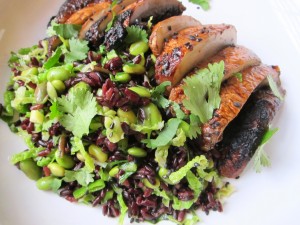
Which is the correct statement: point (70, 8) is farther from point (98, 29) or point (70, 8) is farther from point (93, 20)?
point (98, 29)

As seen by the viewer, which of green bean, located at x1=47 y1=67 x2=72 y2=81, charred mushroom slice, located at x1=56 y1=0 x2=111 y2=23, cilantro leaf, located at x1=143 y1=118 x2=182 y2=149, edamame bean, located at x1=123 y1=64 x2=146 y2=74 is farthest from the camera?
charred mushroom slice, located at x1=56 y1=0 x2=111 y2=23

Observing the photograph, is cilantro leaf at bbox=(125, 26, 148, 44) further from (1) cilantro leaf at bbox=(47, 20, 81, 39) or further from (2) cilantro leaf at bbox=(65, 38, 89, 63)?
(1) cilantro leaf at bbox=(47, 20, 81, 39)

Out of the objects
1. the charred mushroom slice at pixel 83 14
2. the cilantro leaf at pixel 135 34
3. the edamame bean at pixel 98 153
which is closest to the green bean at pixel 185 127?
the edamame bean at pixel 98 153

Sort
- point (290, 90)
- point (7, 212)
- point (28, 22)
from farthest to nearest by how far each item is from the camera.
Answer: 1. point (28, 22)
2. point (290, 90)
3. point (7, 212)

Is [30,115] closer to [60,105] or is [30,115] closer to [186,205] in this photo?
[60,105]

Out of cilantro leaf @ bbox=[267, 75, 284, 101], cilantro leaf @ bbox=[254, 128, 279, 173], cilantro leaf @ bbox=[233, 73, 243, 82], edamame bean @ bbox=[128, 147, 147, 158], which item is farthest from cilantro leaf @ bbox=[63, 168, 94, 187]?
cilantro leaf @ bbox=[267, 75, 284, 101]

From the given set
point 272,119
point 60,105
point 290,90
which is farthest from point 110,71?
point 290,90
